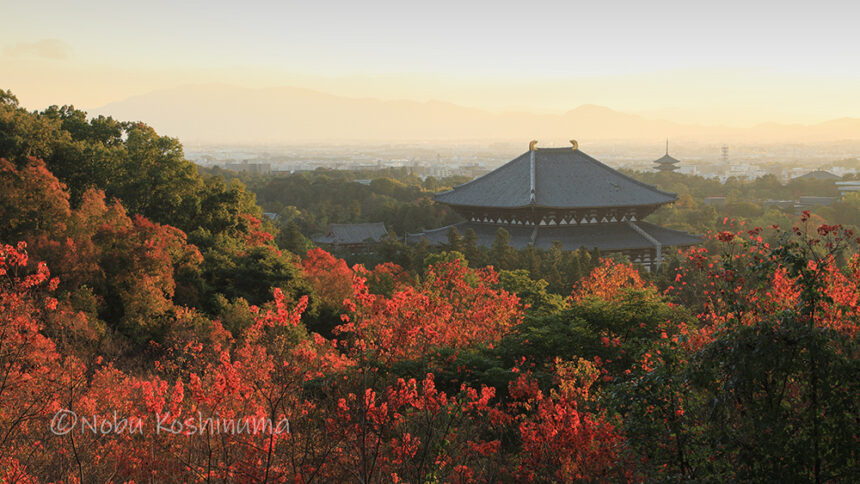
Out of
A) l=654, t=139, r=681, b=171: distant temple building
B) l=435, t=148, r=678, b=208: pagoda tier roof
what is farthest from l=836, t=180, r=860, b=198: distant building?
l=435, t=148, r=678, b=208: pagoda tier roof

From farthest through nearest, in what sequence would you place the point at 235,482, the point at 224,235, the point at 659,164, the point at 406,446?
the point at 659,164 → the point at 224,235 → the point at 235,482 → the point at 406,446

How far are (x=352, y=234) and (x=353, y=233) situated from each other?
0.33ft

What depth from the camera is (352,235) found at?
A: 4247 centimetres

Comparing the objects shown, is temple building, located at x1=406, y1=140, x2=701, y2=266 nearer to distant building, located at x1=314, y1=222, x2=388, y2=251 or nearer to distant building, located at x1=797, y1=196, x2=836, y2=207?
distant building, located at x1=314, y1=222, x2=388, y2=251

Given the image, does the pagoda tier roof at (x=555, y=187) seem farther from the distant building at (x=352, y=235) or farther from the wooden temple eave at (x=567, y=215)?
the distant building at (x=352, y=235)

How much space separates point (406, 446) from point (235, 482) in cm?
202

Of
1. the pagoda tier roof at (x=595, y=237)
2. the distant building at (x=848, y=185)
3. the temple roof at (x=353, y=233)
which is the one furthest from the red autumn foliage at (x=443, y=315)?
the distant building at (x=848, y=185)

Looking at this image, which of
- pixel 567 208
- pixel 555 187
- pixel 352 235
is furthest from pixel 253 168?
pixel 567 208

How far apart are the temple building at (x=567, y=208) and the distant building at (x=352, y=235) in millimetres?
7616

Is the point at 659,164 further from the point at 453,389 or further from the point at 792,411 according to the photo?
the point at 792,411

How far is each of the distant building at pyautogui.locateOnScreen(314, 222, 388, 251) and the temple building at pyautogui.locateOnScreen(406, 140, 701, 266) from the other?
7616 mm

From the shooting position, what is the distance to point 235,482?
24.4 ft

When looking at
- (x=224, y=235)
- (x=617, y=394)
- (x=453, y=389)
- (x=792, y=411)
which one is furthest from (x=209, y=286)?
(x=792, y=411)

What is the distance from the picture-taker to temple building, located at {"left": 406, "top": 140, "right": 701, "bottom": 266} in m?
30.8
